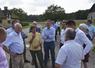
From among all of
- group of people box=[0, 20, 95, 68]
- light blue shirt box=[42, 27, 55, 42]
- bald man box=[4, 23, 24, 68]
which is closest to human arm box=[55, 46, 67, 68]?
group of people box=[0, 20, 95, 68]

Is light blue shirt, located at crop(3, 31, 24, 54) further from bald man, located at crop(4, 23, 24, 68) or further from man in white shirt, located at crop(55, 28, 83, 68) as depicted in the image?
man in white shirt, located at crop(55, 28, 83, 68)

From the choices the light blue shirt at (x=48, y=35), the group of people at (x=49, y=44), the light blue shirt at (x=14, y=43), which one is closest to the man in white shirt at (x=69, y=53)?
the group of people at (x=49, y=44)

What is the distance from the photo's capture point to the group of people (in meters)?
7.06

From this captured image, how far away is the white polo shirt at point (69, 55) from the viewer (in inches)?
277

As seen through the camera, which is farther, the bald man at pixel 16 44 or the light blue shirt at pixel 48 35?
the light blue shirt at pixel 48 35

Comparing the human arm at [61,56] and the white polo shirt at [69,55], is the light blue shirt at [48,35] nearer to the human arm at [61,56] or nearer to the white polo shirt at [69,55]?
the white polo shirt at [69,55]

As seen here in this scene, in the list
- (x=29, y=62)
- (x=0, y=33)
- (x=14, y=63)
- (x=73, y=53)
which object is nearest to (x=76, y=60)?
(x=73, y=53)

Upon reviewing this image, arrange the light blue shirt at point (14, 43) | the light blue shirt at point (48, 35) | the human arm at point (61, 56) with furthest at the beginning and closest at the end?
the light blue shirt at point (48, 35), the light blue shirt at point (14, 43), the human arm at point (61, 56)

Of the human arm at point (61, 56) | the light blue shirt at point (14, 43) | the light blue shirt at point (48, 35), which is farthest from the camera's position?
the light blue shirt at point (48, 35)

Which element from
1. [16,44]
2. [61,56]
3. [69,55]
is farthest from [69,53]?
[16,44]

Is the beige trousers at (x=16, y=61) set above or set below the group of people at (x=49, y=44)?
below

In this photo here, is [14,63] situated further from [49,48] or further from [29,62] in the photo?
[29,62]

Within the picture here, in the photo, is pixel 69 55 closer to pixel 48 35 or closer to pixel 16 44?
pixel 16 44

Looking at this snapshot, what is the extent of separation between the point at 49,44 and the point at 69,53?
7.30 m
